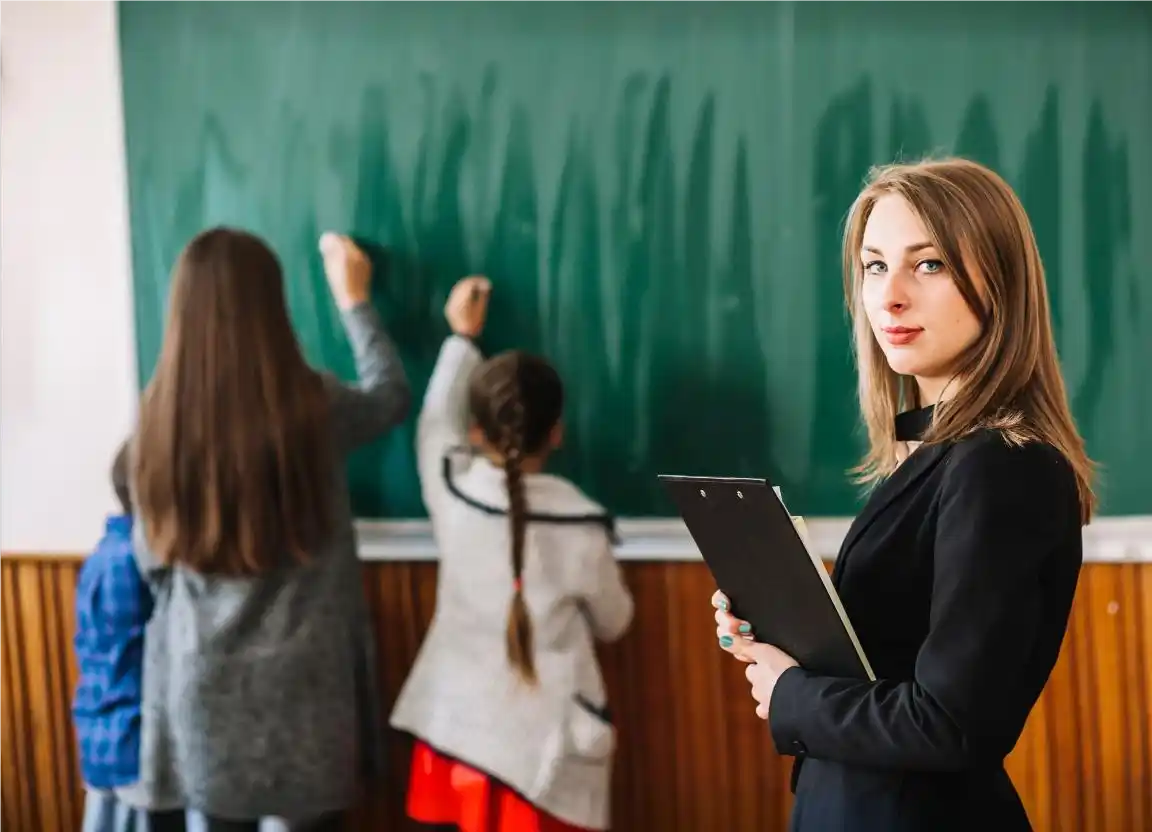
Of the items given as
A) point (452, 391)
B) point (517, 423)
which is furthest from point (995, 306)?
point (452, 391)

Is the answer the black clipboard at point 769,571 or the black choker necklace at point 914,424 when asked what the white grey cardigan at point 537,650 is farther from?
the black choker necklace at point 914,424

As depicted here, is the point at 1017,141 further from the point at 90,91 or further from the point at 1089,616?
the point at 90,91

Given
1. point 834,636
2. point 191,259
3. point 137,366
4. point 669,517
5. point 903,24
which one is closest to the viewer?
point 834,636

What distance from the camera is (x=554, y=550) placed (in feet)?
6.25

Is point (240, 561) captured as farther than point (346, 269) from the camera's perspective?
No

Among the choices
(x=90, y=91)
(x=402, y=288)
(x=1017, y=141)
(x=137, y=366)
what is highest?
(x=90, y=91)

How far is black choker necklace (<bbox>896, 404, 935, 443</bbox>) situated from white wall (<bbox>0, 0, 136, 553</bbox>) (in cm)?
170

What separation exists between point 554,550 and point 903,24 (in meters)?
1.13

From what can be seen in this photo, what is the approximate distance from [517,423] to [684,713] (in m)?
0.70

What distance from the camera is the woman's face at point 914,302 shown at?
42.1 inches

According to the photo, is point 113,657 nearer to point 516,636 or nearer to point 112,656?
point 112,656

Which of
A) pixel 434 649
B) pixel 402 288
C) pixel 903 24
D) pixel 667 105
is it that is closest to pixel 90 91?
pixel 402 288

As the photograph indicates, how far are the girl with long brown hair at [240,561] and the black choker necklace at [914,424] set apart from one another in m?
1.03

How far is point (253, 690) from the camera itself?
1815 millimetres
